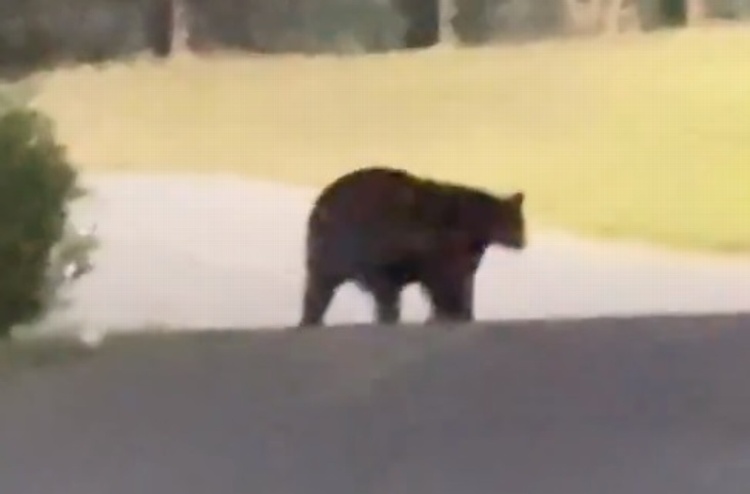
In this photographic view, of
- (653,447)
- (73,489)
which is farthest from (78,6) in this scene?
(653,447)

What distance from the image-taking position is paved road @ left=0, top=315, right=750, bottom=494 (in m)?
1.20

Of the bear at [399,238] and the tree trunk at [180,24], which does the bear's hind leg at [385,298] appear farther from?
the tree trunk at [180,24]

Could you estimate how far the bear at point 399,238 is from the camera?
1246 millimetres

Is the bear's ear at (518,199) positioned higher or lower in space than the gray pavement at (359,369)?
higher

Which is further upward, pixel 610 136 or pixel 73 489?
pixel 610 136

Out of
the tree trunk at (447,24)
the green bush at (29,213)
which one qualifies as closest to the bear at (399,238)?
the tree trunk at (447,24)

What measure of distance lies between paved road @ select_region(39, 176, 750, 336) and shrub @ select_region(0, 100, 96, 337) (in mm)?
24

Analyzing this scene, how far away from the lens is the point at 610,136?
1.27m

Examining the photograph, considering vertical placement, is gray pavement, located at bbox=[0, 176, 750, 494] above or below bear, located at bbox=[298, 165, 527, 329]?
below

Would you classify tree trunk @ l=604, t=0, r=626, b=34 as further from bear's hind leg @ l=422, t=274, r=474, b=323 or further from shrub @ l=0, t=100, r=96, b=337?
shrub @ l=0, t=100, r=96, b=337

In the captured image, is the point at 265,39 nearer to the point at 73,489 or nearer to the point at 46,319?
the point at 46,319

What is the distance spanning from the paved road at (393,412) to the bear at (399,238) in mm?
32

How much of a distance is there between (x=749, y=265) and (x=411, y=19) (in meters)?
0.38

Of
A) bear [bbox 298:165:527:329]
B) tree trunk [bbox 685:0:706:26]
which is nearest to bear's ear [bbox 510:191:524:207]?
bear [bbox 298:165:527:329]
